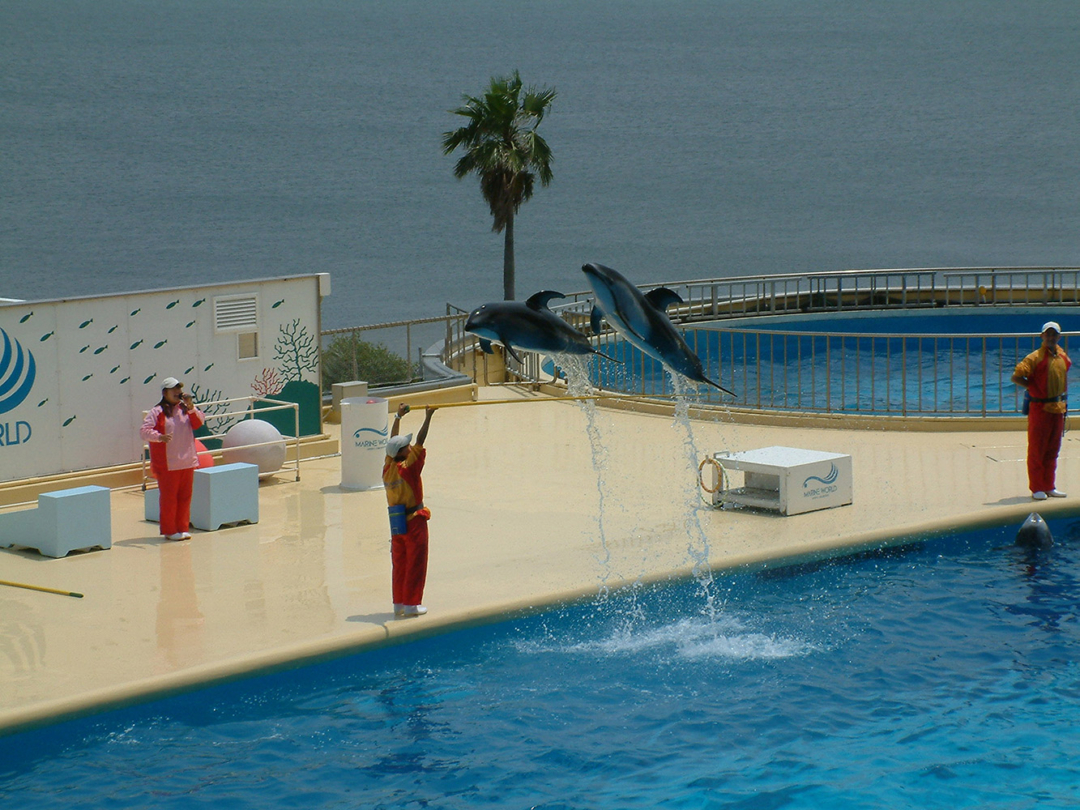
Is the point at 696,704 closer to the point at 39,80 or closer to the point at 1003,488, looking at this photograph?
the point at 1003,488

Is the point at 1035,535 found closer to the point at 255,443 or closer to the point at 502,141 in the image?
the point at 255,443

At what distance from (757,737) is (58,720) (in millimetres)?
4683

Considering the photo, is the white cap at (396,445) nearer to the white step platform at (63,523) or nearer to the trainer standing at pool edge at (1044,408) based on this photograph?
the white step platform at (63,523)

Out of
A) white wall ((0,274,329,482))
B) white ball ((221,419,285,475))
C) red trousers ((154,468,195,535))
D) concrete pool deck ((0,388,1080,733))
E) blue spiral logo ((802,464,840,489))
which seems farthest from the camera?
white ball ((221,419,285,475))

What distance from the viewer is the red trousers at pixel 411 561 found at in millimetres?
10367

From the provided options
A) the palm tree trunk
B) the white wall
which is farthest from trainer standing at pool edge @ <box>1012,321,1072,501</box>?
the palm tree trunk

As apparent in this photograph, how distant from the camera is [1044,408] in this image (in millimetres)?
13797

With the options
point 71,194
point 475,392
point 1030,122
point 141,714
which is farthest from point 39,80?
point 141,714

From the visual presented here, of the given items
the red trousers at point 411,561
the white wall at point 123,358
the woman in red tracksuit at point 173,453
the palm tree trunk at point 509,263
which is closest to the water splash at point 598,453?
the red trousers at point 411,561

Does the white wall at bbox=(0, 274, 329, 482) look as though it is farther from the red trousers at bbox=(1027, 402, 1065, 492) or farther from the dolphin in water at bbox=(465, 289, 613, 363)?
the red trousers at bbox=(1027, 402, 1065, 492)

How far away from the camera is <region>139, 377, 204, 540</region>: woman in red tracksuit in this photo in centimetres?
1295

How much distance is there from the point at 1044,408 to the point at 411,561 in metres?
7.10

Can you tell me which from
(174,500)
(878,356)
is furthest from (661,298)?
(878,356)

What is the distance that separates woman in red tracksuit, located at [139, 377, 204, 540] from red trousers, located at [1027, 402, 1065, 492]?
8362 millimetres
